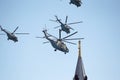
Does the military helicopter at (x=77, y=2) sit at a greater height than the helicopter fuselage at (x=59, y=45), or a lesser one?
greater

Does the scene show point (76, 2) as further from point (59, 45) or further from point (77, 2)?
point (59, 45)

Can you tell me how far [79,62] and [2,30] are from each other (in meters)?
29.9

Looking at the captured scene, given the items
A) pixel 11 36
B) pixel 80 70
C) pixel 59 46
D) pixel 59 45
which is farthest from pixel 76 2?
pixel 11 36

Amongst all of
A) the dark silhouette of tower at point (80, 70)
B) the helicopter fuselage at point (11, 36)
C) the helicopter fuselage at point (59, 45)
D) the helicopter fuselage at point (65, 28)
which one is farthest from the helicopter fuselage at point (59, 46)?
the helicopter fuselage at point (11, 36)

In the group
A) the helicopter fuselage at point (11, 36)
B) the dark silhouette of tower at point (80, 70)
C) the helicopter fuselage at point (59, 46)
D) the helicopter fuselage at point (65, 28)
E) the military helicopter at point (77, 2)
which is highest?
the military helicopter at point (77, 2)

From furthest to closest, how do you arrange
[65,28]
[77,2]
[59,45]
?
[65,28]
[59,45]
[77,2]

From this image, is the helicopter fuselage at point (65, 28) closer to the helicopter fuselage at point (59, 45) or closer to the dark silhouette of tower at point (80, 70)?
the helicopter fuselage at point (59, 45)

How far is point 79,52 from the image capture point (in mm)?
82312

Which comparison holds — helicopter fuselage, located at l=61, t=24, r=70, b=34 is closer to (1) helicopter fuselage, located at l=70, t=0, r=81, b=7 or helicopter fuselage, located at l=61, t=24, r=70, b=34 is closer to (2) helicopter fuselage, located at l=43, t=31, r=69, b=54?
(2) helicopter fuselage, located at l=43, t=31, r=69, b=54

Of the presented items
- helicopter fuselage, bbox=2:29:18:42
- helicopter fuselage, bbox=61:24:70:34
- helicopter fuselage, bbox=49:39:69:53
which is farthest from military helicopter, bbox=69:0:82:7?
helicopter fuselage, bbox=2:29:18:42

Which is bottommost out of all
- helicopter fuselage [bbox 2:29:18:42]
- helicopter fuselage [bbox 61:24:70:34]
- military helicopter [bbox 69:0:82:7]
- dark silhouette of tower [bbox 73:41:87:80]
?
dark silhouette of tower [bbox 73:41:87:80]

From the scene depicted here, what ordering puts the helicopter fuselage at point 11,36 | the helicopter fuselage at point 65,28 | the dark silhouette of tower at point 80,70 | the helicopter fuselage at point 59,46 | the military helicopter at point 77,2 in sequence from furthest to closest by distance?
1. the helicopter fuselage at point 11,36
2. the helicopter fuselage at point 65,28
3. the helicopter fuselage at point 59,46
4. the military helicopter at point 77,2
5. the dark silhouette of tower at point 80,70

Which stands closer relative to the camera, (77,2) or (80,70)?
(80,70)

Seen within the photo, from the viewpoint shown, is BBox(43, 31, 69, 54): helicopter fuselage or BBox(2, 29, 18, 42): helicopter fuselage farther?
BBox(2, 29, 18, 42): helicopter fuselage
